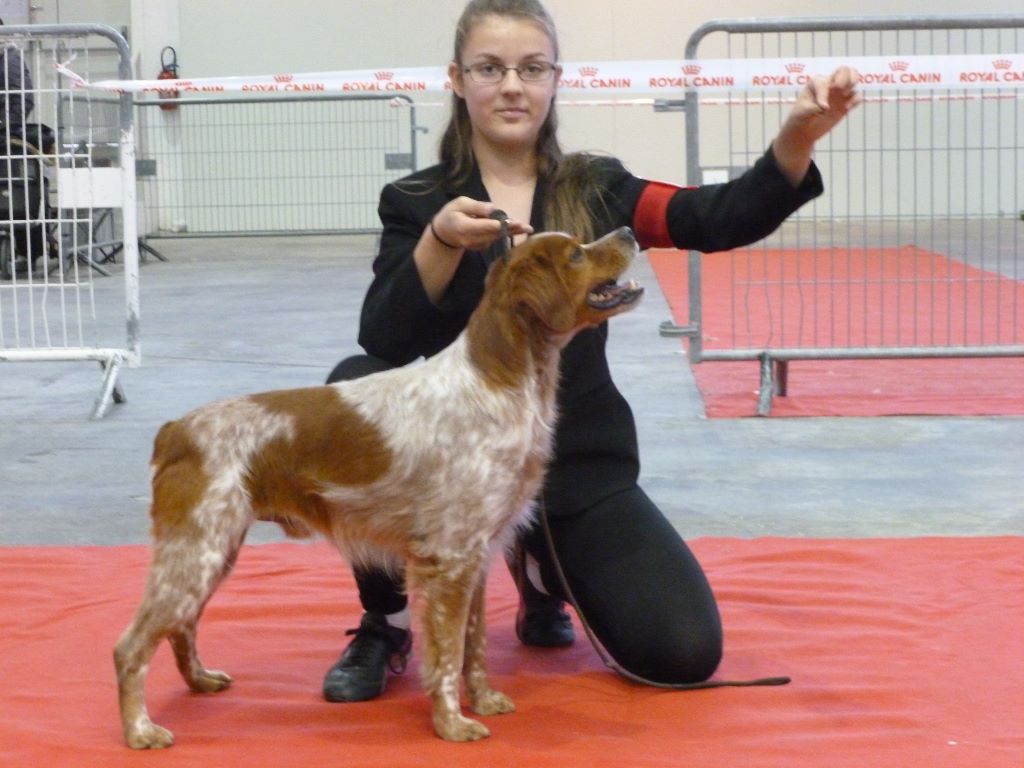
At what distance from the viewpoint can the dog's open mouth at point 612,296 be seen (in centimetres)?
239

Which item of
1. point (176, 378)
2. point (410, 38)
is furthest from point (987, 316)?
point (410, 38)

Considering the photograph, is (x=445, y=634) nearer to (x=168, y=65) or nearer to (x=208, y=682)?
(x=208, y=682)

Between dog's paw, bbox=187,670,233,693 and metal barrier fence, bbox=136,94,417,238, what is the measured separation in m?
10.9

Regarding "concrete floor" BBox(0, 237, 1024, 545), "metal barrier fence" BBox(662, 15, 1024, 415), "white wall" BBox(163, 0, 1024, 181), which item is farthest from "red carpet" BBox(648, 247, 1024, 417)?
"white wall" BBox(163, 0, 1024, 181)

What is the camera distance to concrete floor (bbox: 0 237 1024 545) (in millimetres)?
4027

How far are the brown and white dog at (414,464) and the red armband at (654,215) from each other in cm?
48

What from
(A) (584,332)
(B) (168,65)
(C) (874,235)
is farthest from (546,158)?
(B) (168,65)

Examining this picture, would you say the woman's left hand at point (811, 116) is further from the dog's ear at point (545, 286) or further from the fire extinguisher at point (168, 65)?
the fire extinguisher at point (168, 65)

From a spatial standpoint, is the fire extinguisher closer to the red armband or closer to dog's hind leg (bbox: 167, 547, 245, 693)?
the red armband

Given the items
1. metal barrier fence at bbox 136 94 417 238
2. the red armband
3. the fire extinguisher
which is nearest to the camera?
the red armband

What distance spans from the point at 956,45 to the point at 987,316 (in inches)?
170

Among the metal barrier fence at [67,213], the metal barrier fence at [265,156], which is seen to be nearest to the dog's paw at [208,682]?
the metal barrier fence at [67,213]

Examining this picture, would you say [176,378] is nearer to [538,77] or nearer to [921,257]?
[538,77]

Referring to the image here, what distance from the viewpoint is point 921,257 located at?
424 inches
